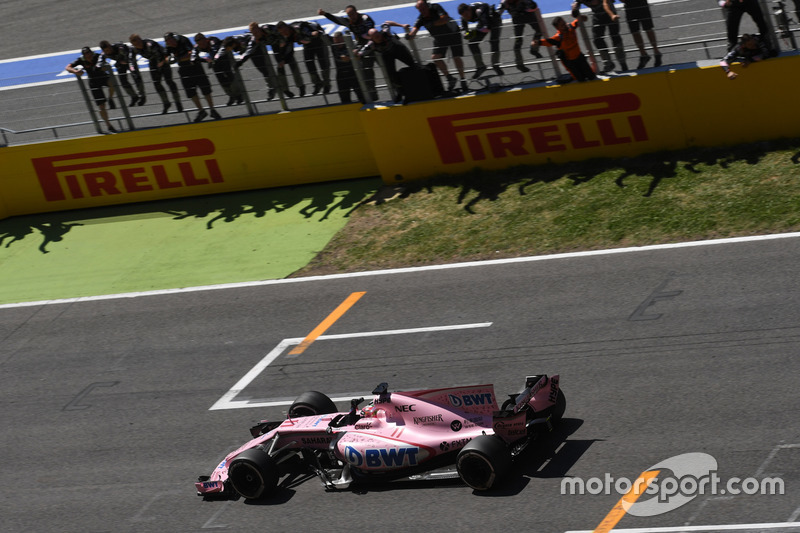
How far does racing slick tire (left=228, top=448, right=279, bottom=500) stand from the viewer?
10.8 m

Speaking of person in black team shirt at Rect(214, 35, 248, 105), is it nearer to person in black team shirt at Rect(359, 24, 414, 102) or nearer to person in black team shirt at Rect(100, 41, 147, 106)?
person in black team shirt at Rect(100, 41, 147, 106)

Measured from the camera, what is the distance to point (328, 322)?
15.2 m

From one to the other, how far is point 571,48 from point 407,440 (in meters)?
9.07

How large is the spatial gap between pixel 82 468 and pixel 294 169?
9.08 m

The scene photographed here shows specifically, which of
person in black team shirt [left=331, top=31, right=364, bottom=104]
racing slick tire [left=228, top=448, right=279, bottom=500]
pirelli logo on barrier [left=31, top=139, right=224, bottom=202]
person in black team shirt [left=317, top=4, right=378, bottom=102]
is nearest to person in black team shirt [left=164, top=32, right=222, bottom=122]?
pirelli logo on barrier [left=31, top=139, right=224, bottom=202]

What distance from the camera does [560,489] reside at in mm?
9883

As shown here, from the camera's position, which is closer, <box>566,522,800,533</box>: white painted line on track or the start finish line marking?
<box>566,522,800,533</box>: white painted line on track

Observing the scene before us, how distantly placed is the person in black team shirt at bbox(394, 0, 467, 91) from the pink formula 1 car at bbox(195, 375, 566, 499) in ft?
28.8

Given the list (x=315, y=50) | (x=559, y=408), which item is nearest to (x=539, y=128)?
(x=315, y=50)

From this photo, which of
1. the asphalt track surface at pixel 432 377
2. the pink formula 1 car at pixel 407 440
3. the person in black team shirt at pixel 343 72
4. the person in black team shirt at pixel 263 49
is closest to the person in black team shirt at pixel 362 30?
the person in black team shirt at pixel 343 72

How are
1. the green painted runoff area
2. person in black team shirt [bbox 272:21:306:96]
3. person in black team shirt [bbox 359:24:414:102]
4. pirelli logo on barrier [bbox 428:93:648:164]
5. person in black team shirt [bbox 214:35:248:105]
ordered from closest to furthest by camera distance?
pirelli logo on barrier [bbox 428:93:648:164], the green painted runoff area, person in black team shirt [bbox 359:24:414:102], person in black team shirt [bbox 272:21:306:96], person in black team shirt [bbox 214:35:248:105]

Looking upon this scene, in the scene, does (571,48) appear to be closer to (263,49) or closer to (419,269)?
(419,269)

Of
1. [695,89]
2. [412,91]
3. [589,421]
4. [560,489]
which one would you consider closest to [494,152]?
[412,91]

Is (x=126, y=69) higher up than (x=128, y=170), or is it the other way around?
(x=126, y=69)
